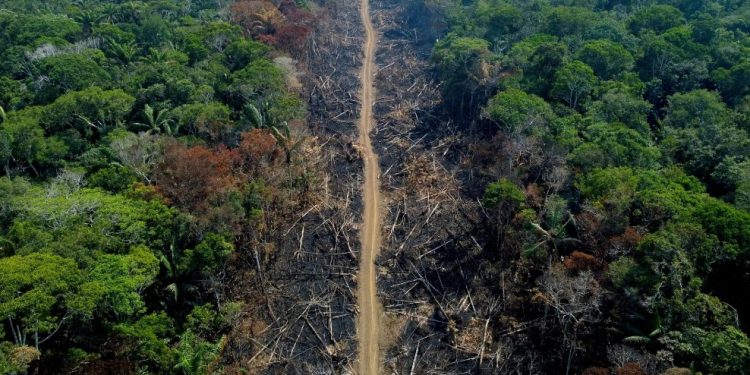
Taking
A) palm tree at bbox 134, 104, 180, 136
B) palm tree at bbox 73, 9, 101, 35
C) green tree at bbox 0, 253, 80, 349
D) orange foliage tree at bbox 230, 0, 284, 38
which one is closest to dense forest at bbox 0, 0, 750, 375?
green tree at bbox 0, 253, 80, 349

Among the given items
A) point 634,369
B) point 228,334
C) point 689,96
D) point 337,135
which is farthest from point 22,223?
point 689,96

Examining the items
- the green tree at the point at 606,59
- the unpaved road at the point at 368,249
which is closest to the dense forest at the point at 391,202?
the green tree at the point at 606,59

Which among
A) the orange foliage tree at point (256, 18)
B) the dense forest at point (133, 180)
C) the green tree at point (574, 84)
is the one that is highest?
the green tree at point (574, 84)

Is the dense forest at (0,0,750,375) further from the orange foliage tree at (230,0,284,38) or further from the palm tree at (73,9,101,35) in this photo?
the orange foliage tree at (230,0,284,38)

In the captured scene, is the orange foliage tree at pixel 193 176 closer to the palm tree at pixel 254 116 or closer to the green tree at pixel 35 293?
the palm tree at pixel 254 116

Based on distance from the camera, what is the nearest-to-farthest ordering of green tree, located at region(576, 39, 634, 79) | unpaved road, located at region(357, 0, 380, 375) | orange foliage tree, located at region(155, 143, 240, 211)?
unpaved road, located at region(357, 0, 380, 375) < orange foliage tree, located at region(155, 143, 240, 211) < green tree, located at region(576, 39, 634, 79)

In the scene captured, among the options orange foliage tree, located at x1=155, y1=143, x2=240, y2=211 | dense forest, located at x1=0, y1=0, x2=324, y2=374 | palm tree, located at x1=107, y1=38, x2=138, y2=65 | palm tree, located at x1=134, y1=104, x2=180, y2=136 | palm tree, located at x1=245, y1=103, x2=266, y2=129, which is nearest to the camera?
dense forest, located at x1=0, y1=0, x2=324, y2=374

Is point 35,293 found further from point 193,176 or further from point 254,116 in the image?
point 254,116

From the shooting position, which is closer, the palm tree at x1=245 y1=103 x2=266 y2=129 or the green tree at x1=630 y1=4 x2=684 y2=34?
the palm tree at x1=245 y1=103 x2=266 y2=129
